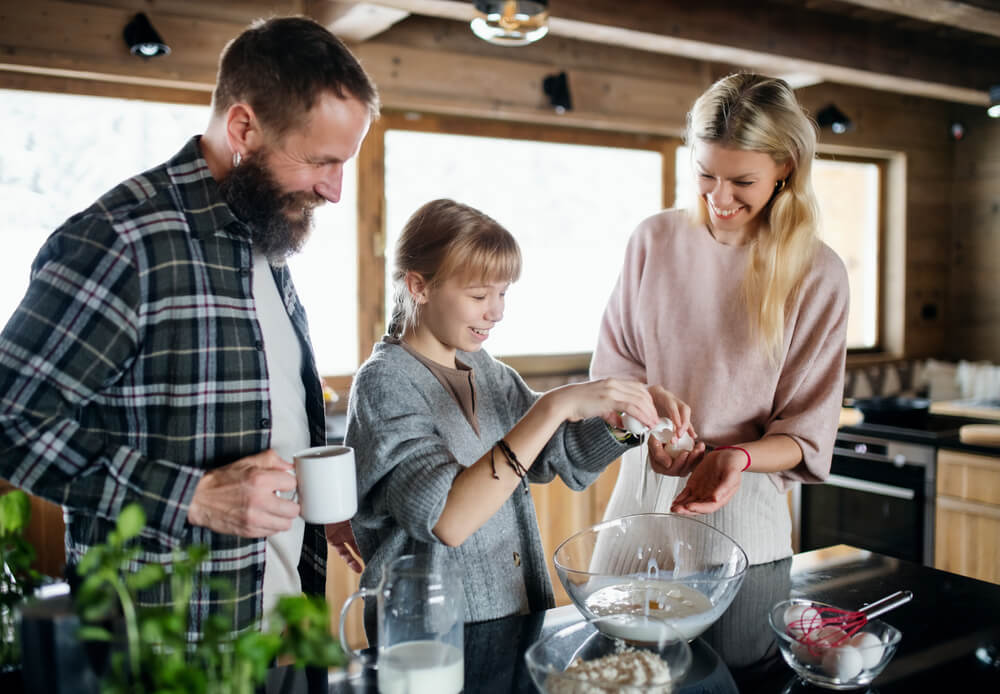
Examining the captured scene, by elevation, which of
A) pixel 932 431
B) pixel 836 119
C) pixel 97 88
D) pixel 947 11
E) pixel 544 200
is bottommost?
pixel 932 431

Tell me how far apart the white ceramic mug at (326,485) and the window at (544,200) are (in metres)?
2.44

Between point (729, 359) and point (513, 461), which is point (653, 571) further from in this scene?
point (729, 359)

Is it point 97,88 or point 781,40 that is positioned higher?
point 781,40

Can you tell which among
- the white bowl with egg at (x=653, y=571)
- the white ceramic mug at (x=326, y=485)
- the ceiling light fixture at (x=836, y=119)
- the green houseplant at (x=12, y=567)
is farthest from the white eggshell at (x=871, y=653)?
the ceiling light fixture at (x=836, y=119)

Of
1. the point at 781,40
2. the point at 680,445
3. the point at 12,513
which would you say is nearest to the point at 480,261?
the point at 680,445

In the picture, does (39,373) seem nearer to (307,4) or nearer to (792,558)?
(792,558)

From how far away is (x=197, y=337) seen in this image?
46.7 inches

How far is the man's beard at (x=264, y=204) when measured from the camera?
1.23m

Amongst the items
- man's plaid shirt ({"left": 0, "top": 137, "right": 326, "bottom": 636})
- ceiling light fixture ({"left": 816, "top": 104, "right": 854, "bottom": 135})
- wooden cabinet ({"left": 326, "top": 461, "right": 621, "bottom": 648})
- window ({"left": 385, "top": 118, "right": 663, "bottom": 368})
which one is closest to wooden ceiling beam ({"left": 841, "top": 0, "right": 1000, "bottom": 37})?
ceiling light fixture ({"left": 816, "top": 104, "right": 854, "bottom": 135})

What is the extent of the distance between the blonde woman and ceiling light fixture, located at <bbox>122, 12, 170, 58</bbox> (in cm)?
194

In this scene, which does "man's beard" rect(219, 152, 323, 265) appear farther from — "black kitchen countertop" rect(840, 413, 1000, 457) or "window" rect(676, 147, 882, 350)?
"window" rect(676, 147, 882, 350)

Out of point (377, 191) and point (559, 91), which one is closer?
point (377, 191)

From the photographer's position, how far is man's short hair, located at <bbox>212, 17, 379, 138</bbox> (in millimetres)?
1187

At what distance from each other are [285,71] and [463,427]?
618 millimetres
